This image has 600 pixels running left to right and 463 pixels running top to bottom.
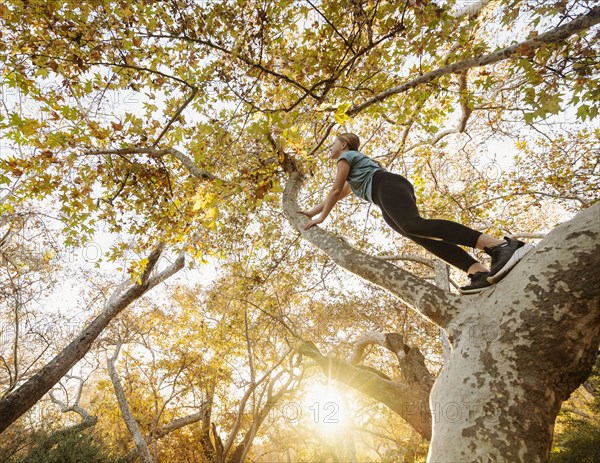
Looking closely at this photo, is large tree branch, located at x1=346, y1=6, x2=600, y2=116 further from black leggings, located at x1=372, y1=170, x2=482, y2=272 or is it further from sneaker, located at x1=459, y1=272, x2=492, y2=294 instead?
sneaker, located at x1=459, y1=272, x2=492, y2=294

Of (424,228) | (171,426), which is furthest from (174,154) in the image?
(171,426)

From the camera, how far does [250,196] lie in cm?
341

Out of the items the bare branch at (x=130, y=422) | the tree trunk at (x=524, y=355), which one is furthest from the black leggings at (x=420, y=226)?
the bare branch at (x=130, y=422)

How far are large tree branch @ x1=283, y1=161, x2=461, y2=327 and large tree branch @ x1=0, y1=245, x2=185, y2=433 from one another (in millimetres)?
3354

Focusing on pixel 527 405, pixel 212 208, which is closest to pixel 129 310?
pixel 212 208

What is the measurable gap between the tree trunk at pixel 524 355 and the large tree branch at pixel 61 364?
4.45m

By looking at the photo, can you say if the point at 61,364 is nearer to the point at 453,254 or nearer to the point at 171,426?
the point at 453,254

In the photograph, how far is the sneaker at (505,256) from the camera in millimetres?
1703

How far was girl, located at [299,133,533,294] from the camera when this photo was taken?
6.31 ft

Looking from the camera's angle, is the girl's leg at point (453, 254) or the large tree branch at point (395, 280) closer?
the large tree branch at point (395, 280)

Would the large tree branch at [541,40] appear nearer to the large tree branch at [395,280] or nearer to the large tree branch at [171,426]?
the large tree branch at [395,280]

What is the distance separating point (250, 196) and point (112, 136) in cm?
261

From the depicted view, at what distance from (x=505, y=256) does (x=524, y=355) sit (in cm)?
85

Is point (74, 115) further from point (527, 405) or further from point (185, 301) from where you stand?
point (185, 301)
